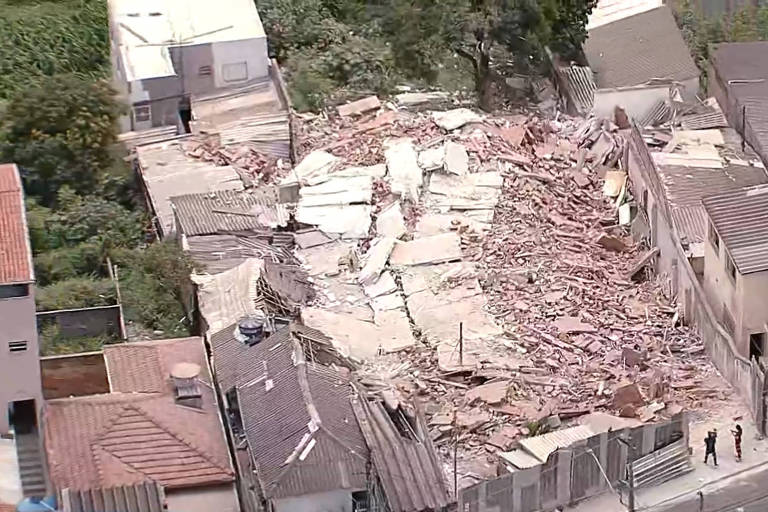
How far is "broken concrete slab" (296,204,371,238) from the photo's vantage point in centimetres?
3155

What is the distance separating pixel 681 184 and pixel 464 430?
9859 millimetres

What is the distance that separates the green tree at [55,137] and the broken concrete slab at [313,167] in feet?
16.0

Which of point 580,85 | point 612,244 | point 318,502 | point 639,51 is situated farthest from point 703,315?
point 639,51

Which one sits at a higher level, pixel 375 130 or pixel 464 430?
pixel 375 130

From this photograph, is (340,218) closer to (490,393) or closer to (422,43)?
(490,393)

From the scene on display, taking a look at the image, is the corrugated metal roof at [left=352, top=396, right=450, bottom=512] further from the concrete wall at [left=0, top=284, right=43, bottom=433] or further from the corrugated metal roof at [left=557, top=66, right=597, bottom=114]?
the corrugated metal roof at [left=557, top=66, right=597, bottom=114]

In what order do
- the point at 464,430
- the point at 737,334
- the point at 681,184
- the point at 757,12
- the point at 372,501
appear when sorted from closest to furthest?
the point at 372,501, the point at 464,430, the point at 737,334, the point at 681,184, the point at 757,12

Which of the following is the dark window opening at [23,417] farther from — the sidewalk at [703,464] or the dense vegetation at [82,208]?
the sidewalk at [703,464]

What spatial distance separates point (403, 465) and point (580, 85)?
16.8 meters

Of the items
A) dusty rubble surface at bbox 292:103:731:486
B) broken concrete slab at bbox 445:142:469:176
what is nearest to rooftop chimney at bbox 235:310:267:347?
dusty rubble surface at bbox 292:103:731:486

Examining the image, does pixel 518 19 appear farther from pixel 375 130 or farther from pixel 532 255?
pixel 532 255

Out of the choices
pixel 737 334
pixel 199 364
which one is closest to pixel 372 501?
Answer: pixel 199 364

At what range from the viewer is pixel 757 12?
148ft

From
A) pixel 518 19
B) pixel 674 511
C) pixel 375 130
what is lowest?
pixel 674 511
